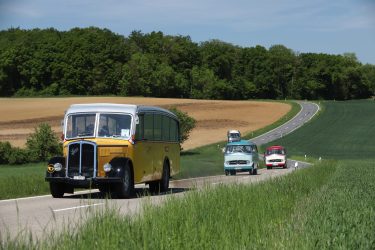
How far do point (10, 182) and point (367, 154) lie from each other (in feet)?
180

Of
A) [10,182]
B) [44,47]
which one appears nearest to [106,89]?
[44,47]

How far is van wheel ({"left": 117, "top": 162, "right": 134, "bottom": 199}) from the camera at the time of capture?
20.1 meters

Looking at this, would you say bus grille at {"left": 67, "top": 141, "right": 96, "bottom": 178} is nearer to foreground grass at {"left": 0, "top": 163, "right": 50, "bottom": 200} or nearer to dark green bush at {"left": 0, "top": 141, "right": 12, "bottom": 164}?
foreground grass at {"left": 0, "top": 163, "right": 50, "bottom": 200}

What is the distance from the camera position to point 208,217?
9672 mm

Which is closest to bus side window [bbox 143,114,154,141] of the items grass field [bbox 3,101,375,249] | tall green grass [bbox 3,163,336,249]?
grass field [bbox 3,101,375,249]

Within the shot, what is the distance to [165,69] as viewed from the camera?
158 m

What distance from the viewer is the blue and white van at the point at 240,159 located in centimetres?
4650

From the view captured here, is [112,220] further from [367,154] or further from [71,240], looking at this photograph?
[367,154]

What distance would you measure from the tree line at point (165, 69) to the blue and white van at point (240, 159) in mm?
65104

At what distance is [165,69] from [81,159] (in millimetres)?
138748

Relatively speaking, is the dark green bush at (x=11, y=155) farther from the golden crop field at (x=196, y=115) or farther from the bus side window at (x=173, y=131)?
the bus side window at (x=173, y=131)

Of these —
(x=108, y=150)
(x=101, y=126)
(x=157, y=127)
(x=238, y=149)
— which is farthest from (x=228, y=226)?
(x=238, y=149)

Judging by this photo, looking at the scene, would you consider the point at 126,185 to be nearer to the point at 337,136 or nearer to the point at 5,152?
the point at 5,152

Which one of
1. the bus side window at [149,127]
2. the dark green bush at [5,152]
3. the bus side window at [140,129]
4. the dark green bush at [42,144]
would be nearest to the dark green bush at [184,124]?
the dark green bush at [42,144]
